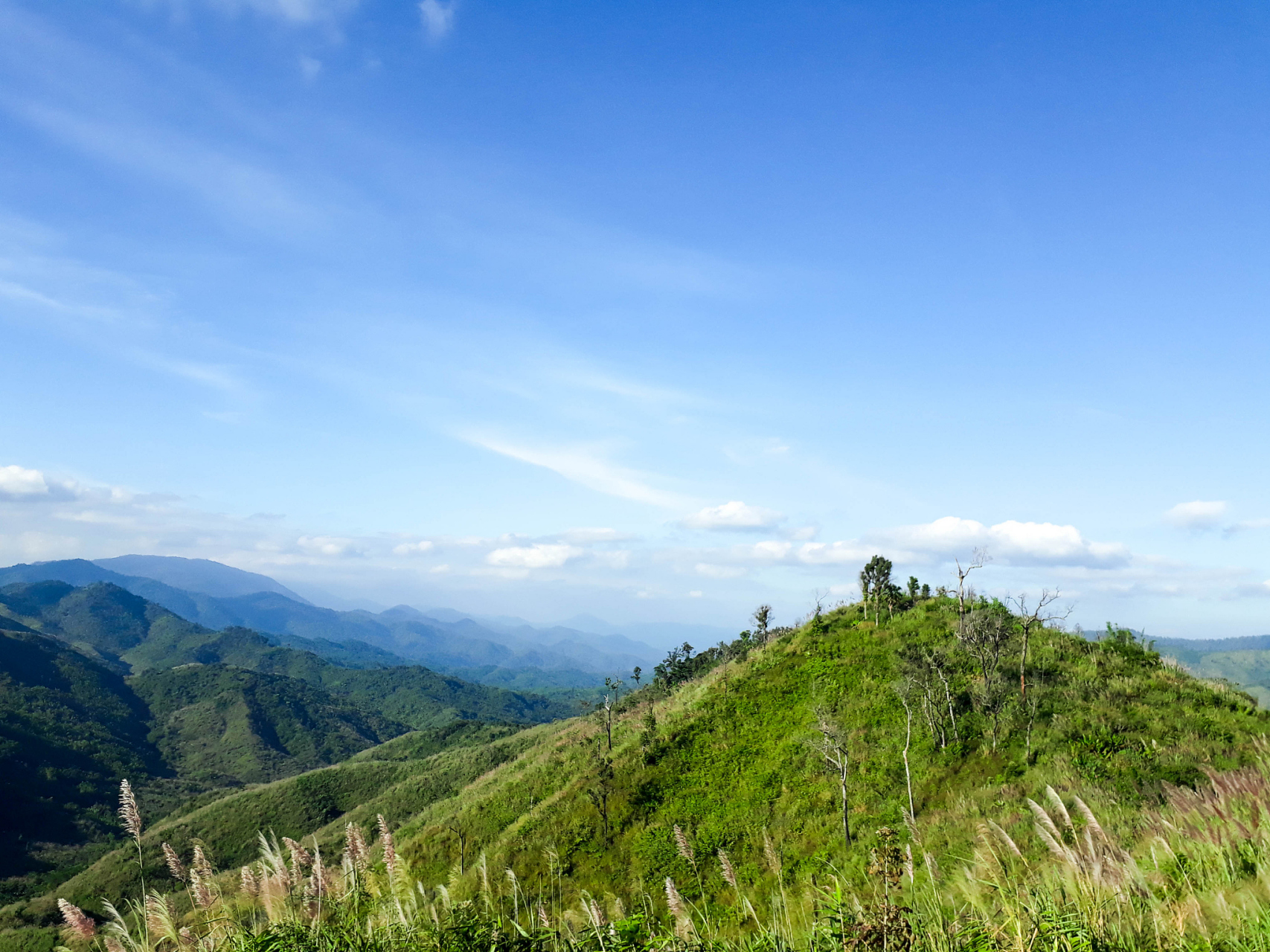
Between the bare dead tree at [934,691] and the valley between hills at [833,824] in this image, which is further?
the bare dead tree at [934,691]

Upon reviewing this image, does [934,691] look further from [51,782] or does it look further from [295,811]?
[51,782]

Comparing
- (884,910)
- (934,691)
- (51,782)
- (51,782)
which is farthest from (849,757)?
(51,782)

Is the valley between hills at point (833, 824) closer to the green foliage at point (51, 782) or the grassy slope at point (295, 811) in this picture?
the grassy slope at point (295, 811)

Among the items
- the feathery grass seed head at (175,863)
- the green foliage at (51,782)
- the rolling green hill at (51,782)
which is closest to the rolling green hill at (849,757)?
the feathery grass seed head at (175,863)

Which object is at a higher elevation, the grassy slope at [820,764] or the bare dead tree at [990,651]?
the bare dead tree at [990,651]

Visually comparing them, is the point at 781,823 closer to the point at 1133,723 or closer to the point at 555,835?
the point at 555,835

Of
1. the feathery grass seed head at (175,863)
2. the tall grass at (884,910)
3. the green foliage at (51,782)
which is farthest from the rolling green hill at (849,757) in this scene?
the green foliage at (51,782)

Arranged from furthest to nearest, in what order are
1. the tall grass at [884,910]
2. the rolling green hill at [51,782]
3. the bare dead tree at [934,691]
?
the rolling green hill at [51,782]
the bare dead tree at [934,691]
the tall grass at [884,910]

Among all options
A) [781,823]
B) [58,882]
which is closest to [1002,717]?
[781,823]

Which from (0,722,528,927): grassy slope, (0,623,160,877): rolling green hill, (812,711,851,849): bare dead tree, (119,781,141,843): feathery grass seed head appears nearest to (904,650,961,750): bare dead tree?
(812,711,851,849): bare dead tree

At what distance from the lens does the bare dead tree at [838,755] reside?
2709cm

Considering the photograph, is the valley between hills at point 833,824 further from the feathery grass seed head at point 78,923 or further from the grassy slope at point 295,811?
the grassy slope at point 295,811

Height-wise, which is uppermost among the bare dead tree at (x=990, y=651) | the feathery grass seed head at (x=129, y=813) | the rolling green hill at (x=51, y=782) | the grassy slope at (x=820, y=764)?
the feathery grass seed head at (x=129, y=813)

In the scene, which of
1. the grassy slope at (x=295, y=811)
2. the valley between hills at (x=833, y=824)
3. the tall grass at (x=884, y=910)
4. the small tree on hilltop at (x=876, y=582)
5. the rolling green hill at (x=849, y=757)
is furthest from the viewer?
the grassy slope at (x=295, y=811)
